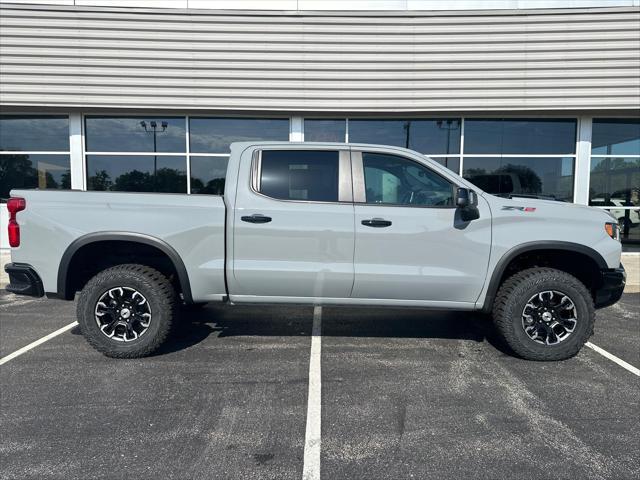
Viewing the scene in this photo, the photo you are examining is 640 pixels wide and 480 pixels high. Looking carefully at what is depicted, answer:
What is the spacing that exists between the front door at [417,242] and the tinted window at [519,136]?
593 cm

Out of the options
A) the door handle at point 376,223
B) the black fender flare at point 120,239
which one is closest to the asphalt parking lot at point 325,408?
the black fender flare at point 120,239

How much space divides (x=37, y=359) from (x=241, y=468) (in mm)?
2746

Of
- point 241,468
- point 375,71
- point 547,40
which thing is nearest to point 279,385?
point 241,468

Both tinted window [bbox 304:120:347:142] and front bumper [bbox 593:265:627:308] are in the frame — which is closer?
front bumper [bbox 593:265:627:308]

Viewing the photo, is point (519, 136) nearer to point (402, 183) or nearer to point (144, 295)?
point (402, 183)

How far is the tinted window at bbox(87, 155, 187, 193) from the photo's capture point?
30.5 ft

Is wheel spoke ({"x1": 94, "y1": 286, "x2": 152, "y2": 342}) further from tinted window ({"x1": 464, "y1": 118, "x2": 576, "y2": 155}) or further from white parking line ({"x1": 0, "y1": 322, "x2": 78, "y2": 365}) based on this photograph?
tinted window ({"x1": 464, "y1": 118, "x2": 576, "y2": 155})

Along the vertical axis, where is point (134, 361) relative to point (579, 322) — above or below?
below

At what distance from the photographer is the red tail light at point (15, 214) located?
12.6 feet

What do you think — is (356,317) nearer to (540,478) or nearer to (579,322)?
(579,322)

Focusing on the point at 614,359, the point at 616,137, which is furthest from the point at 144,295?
the point at 616,137

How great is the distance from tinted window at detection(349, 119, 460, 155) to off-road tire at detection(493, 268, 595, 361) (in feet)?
18.9

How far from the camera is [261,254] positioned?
12.7ft

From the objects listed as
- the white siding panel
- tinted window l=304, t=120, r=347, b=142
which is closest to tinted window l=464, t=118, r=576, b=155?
the white siding panel
